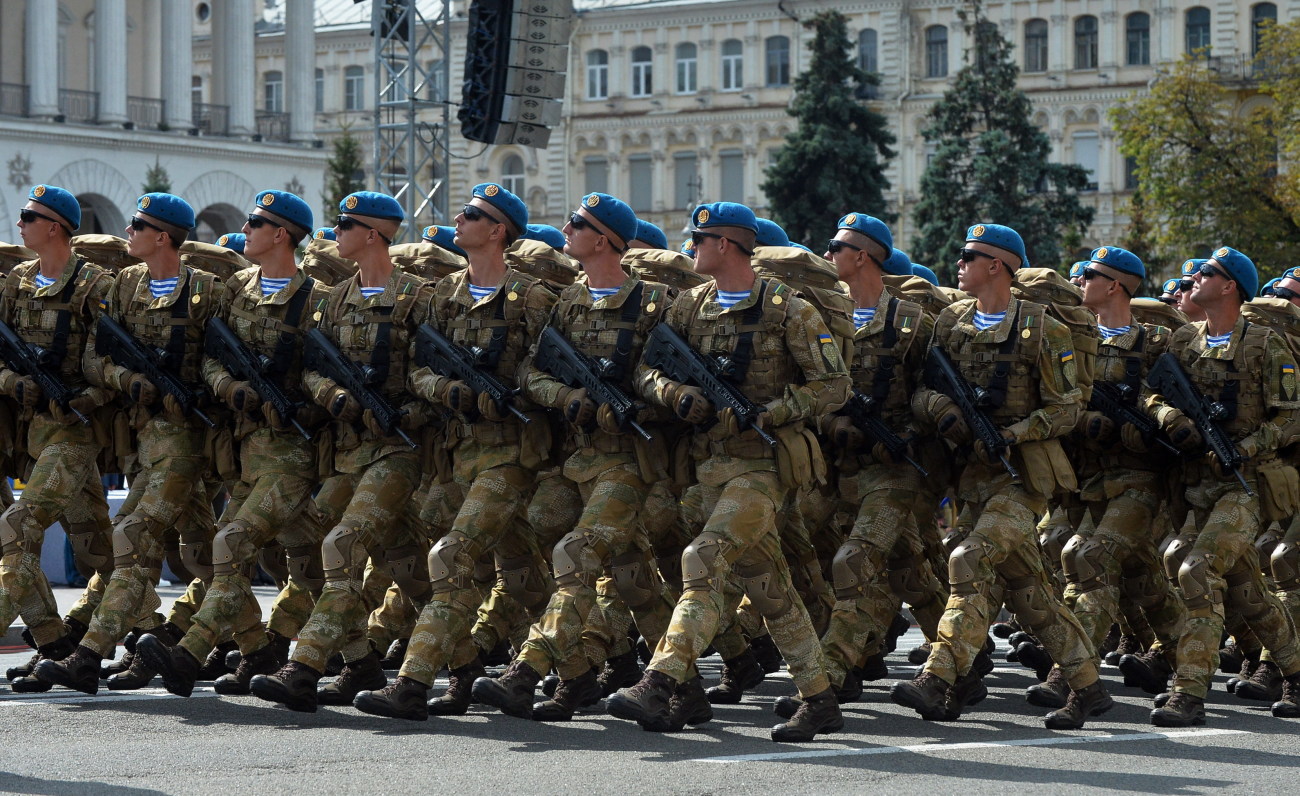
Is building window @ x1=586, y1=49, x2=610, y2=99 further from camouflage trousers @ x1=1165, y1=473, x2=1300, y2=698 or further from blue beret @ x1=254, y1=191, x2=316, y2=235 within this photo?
camouflage trousers @ x1=1165, y1=473, x2=1300, y2=698

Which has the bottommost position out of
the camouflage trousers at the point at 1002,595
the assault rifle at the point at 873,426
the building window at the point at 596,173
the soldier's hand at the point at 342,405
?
the camouflage trousers at the point at 1002,595

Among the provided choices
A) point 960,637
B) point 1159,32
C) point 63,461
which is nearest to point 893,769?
point 960,637

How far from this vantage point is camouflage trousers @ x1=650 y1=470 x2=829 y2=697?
855 centimetres

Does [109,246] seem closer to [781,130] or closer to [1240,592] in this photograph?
[1240,592]

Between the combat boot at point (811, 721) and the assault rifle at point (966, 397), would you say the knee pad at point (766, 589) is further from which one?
the assault rifle at point (966, 397)

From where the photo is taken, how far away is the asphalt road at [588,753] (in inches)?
295

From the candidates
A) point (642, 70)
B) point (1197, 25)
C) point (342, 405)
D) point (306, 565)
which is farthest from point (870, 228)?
point (642, 70)

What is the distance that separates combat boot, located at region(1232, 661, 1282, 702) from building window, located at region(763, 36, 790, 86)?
55299 millimetres

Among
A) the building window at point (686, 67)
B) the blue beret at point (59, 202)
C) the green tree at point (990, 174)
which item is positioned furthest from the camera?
the building window at point (686, 67)

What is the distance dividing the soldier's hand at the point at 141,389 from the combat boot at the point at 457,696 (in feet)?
6.57

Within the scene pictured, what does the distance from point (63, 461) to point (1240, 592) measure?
5.48 m

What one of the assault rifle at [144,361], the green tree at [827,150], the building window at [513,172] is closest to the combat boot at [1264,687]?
the assault rifle at [144,361]

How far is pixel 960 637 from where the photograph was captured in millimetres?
9125

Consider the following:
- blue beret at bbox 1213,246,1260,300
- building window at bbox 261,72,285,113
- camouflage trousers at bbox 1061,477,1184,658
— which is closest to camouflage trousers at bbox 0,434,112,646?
camouflage trousers at bbox 1061,477,1184,658
